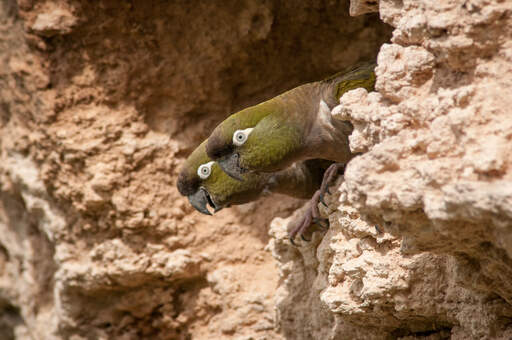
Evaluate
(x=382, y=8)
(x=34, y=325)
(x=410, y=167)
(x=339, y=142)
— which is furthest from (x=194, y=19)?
(x=34, y=325)

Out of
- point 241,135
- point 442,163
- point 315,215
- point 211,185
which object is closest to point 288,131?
point 241,135

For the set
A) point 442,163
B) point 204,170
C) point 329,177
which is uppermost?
point 442,163

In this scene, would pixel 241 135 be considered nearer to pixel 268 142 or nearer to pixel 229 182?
pixel 268 142

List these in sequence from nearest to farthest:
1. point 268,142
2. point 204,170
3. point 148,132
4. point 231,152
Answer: point 268,142
point 231,152
point 204,170
point 148,132

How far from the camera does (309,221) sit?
3.46m

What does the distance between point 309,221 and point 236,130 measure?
0.69m

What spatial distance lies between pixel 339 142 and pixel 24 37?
2.27 meters

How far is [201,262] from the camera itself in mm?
4168

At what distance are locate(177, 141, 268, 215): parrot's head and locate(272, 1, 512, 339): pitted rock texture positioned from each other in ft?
4.11

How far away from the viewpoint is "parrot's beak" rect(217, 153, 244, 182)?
3.41m

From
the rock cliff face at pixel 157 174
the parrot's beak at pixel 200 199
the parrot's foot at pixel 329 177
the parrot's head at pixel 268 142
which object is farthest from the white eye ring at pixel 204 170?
the parrot's foot at pixel 329 177

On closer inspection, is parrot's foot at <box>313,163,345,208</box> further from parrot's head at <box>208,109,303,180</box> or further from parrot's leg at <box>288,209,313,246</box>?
parrot's head at <box>208,109,303,180</box>

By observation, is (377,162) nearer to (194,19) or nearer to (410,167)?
(410,167)

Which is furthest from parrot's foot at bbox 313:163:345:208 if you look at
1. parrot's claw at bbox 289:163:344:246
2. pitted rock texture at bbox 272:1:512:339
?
pitted rock texture at bbox 272:1:512:339
